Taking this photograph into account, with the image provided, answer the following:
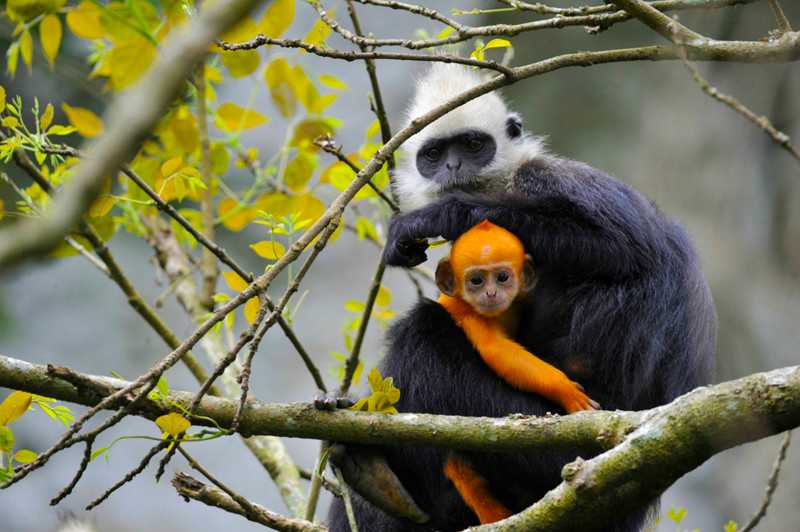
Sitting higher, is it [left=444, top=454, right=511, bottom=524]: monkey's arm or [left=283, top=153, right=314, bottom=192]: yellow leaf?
[left=283, top=153, right=314, bottom=192]: yellow leaf

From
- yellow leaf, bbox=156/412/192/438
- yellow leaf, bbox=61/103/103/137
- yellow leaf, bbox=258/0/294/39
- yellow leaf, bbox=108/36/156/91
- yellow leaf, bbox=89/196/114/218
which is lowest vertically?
yellow leaf, bbox=156/412/192/438

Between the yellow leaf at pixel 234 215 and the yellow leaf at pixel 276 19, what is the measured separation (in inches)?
43.2

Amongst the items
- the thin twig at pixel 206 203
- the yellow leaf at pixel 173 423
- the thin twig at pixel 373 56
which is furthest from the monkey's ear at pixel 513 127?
the yellow leaf at pixel 173 423

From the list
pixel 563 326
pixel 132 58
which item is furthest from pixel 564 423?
pixel 132 58

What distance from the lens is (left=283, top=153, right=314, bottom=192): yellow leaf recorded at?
4266 mm

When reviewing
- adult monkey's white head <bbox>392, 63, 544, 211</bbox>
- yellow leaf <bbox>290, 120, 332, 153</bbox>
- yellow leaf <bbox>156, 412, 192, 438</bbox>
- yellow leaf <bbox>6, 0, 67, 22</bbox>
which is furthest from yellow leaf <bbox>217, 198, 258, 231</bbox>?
yellow leaf <bbox>6, 0, 67, 22</bbox>

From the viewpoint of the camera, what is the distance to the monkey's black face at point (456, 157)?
457cm

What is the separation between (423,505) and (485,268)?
1.13 metres

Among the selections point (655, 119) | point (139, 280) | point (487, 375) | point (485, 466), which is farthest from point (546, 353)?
point (655, 119)

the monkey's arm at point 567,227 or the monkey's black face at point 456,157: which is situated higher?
the monkey's black face at point 456,157

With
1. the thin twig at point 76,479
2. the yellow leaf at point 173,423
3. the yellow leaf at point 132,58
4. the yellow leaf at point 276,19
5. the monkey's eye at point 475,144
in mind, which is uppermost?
the monkey's eye at point 475,144

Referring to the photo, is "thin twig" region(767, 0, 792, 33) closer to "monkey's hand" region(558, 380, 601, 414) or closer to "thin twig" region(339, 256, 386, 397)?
"monkey's hand" region(558, 380, 601, 414)

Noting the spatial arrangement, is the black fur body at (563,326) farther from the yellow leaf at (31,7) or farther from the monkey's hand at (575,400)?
the yellow leaf at (31,7)

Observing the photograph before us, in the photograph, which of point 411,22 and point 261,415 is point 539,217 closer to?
point 261,415
